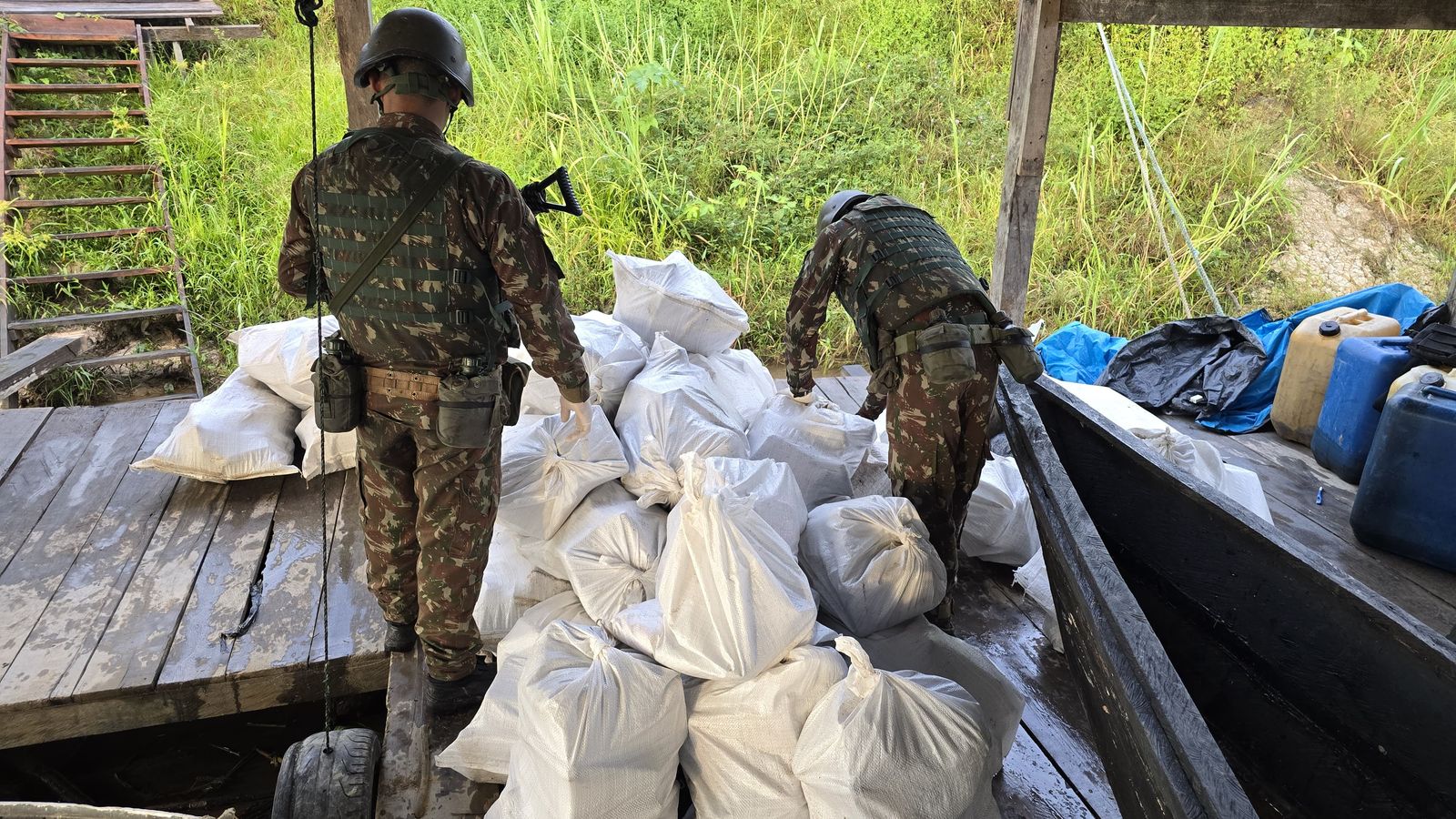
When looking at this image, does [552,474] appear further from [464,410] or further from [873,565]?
[873,565]

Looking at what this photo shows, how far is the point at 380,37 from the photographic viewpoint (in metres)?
1.94

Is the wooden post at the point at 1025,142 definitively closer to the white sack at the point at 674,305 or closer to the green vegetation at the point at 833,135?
the green vegetation at the point at 833,135

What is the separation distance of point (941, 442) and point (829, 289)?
569 millimetres

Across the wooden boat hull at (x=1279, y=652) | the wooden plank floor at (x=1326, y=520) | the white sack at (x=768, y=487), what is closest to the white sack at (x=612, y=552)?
the white sack at (x=768, y=487)

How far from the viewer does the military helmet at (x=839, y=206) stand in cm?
269

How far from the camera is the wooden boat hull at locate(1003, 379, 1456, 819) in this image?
1.47m

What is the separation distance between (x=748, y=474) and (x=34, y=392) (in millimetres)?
4535

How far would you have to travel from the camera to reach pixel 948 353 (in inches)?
92.8

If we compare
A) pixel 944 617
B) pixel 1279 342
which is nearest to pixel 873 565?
pixel 944 617

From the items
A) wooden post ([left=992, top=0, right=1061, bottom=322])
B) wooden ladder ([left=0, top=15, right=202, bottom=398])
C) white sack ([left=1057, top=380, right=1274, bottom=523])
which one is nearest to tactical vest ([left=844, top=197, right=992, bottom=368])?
white sack ([left=1057, top=380, right=1274, bottom=523])

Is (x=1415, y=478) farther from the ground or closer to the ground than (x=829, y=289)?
closer to the ground

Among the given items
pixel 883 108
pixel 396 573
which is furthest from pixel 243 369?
pixel 883 108

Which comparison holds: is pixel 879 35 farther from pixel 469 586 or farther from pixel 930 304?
pixel 469 586

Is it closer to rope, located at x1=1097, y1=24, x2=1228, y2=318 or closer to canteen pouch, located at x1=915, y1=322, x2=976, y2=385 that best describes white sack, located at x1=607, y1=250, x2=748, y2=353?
canteen pouch, located at x1=915, y1=322, x2=976, y2=385
